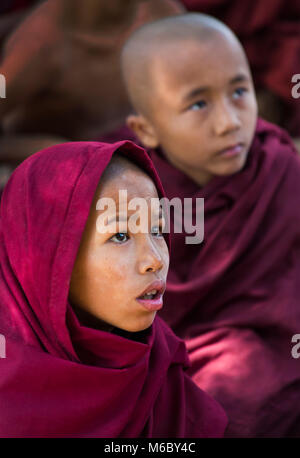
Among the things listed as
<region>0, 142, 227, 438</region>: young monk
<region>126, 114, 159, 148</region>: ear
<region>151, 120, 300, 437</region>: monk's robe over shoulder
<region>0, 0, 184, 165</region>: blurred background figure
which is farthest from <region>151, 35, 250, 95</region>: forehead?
<region>0, 0, 184, 165</region>: blurred background figure

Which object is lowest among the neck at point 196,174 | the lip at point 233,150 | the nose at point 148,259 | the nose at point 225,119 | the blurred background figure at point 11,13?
the blurred background figure at point 11,13

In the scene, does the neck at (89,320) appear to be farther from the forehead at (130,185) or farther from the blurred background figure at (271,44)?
the blurred background figure at (271,44)

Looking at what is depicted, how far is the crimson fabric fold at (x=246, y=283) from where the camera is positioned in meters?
1.89

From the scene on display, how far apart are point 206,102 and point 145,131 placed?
0.80 feet

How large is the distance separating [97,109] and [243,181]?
124 cm

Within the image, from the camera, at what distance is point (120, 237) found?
4.52 ft

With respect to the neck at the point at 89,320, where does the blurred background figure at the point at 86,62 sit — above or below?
below

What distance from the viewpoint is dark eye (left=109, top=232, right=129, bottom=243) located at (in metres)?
1.37

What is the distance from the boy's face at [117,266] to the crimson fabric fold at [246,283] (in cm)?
53

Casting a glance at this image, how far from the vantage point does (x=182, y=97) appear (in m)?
2.04

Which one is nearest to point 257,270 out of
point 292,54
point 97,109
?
point 97,109

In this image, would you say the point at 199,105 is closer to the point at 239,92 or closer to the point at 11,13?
the point at 239,92

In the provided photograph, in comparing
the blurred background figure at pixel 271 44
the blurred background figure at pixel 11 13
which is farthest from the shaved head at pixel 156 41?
the blurred background figure at pixel 271 44

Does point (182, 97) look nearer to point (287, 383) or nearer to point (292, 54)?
point (287, 383)
